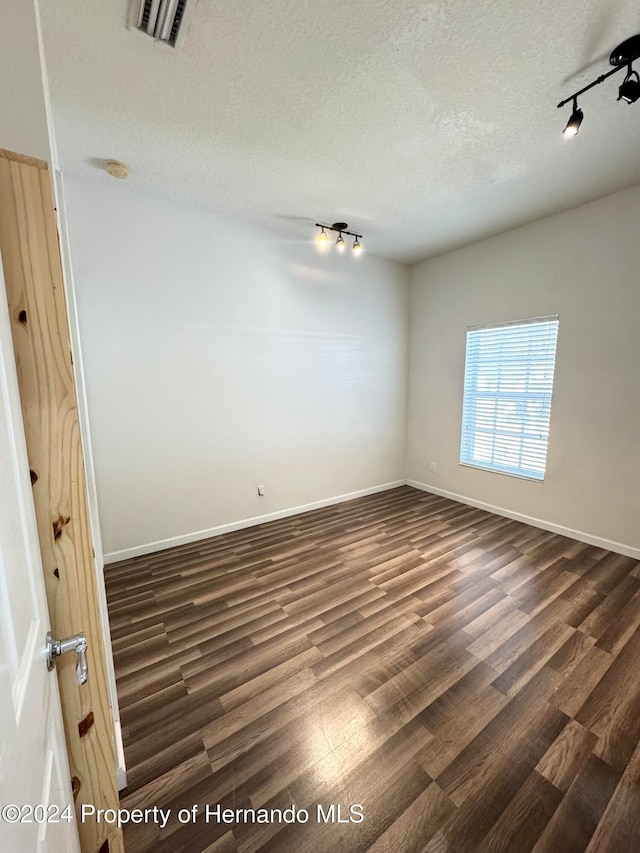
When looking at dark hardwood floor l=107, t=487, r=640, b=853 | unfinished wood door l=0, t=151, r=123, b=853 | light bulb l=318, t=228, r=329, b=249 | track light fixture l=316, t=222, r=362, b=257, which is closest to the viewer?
unfinished wood door l=0, t=151, r=123, b=853

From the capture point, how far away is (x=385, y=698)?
1.57 meters

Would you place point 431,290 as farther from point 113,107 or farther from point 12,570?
point 12,570

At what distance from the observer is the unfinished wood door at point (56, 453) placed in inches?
25.4

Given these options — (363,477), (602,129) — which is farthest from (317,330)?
(602,129)

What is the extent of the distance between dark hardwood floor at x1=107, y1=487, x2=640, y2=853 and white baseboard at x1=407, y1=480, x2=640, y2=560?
0.42 ft

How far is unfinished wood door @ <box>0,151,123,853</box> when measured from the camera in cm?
65

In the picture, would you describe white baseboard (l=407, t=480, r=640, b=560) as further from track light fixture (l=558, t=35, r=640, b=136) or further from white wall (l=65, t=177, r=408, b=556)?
track light fixture (l=558, t=35, r=640, b=136)

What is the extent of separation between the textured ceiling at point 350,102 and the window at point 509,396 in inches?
45.8

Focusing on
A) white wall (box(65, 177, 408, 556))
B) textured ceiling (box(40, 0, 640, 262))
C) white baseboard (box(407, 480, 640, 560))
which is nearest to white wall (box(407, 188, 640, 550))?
white baseboard (box(407, 480, 640, 560))

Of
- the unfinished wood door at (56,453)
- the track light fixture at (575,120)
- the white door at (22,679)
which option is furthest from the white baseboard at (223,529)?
the track light fixture at (575,120)

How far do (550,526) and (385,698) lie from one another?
257cm

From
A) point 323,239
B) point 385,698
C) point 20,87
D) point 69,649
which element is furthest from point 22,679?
point 323,239

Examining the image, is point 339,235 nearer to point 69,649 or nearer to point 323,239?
point 323,239

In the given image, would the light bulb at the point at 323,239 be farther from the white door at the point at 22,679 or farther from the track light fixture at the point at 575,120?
the white door at the point at 22,679
